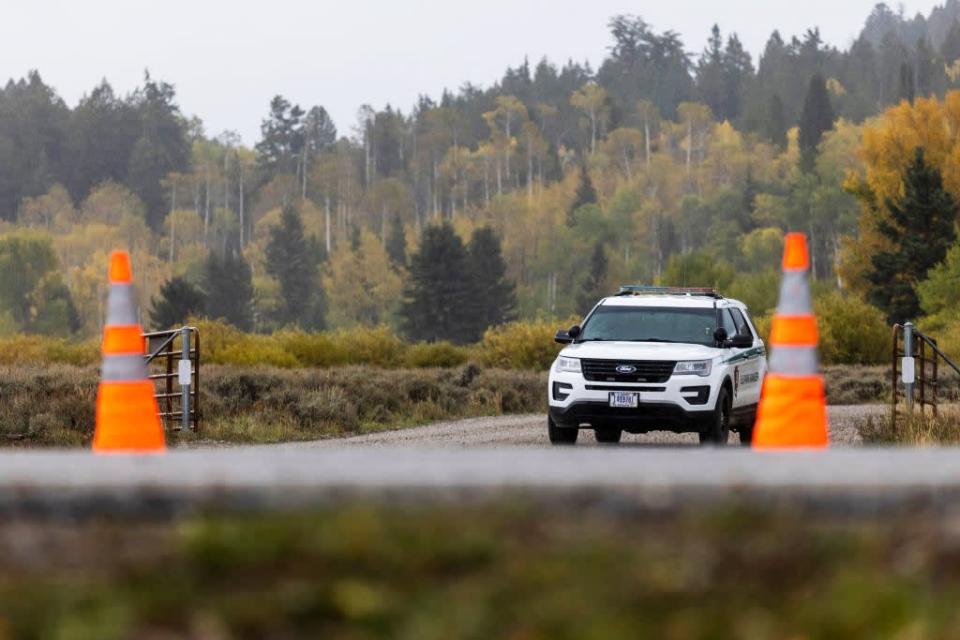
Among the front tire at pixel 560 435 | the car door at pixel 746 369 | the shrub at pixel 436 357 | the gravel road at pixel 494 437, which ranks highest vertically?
the car door at pixel 746 369

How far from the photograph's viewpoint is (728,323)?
2297 cm

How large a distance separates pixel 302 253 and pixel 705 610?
516 ft

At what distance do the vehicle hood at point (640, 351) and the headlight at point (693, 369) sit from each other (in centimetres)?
5

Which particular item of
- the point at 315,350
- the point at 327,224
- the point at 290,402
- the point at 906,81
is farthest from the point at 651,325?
the point at 906,81

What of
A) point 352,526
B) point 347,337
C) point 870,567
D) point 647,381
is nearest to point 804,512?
point 870,567

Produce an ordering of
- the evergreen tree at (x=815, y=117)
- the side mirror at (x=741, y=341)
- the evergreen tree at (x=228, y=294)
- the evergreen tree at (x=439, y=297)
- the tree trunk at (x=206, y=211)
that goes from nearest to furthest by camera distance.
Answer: the side mirror at (x=741, y=341) < the evergreen tree at (x=439, y=297) < the evergreen tree at (x=228, y=294) < the evergreen tree at (x=815, y=117) < the tree trunk at (x=206, y=211)

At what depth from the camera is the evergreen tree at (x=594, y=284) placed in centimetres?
13950

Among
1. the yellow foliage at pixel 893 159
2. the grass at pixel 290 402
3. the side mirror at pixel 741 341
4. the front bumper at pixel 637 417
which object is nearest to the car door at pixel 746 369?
the side mirror at pixel 741 341

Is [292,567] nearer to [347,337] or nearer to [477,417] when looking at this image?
[477,417]

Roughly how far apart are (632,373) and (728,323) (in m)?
2.06

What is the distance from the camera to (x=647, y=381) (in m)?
21.4

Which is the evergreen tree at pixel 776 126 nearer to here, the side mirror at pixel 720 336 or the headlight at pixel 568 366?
the side mirror at pixel 720 336

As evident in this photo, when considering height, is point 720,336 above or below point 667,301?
below

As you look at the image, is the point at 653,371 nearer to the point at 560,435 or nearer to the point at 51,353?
the point at 560,435
